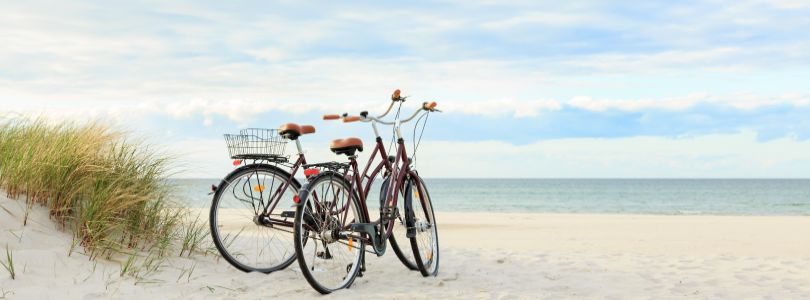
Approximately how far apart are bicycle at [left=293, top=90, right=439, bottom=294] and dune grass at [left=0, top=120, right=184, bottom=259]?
142 centimetres

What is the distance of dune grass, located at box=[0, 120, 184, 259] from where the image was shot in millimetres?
5953

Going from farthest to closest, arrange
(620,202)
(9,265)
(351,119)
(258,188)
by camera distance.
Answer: (620,202) < (258,188) < (351,119) < (9,265)

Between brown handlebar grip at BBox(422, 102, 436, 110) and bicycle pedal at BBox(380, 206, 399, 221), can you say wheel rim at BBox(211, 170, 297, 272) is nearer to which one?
bicycle pedal at BBox(380, 206, 399, 221)

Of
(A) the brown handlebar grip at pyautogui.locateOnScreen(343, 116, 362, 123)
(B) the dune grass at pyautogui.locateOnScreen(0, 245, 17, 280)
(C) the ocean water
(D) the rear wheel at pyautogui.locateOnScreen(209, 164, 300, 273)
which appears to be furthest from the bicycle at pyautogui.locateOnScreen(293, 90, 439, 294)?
(C) the ocean water

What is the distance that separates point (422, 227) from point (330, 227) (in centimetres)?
106

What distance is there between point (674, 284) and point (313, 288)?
3.20 m

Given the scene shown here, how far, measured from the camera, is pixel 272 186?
6.20 m

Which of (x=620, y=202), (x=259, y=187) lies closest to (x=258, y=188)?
(x=259, y=187)

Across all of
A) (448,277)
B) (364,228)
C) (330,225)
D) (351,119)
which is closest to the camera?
(330,225)

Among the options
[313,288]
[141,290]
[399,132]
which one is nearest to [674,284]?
[399,132]

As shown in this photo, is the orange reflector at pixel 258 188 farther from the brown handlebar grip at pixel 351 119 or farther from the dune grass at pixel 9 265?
the dune grass at pixel 9 265

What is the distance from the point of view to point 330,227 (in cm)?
557

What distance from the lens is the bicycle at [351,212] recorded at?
5574 mm

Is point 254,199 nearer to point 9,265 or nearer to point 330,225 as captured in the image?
point 330,225
